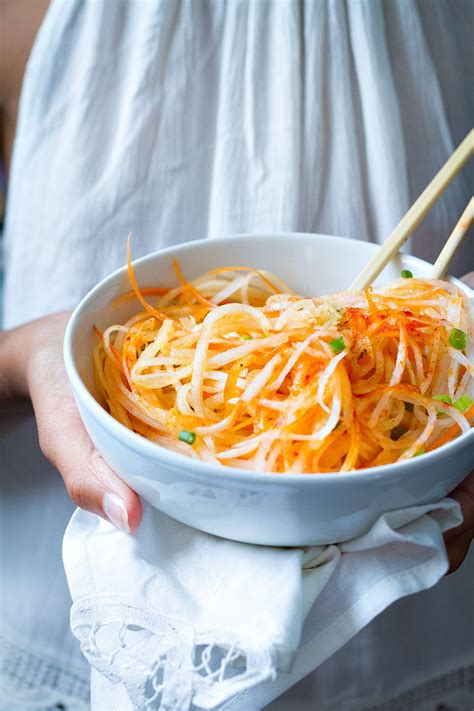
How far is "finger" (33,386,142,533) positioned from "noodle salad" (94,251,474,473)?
0.05 metres

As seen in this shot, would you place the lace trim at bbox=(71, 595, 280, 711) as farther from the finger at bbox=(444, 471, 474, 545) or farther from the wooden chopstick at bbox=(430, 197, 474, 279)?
the wooden chopstick at bbox=(430, 197, 474, 279)

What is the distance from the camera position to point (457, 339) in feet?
2.38

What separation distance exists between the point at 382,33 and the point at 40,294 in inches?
24.9

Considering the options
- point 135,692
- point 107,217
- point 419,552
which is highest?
point 107,217

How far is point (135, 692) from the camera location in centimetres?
68

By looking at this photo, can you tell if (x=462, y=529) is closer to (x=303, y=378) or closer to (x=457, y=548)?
(x=457, y=548)

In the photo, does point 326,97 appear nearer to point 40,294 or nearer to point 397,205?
point 397,205

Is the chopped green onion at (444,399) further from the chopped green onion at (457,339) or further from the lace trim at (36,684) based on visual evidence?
the lace trim at (36,684)

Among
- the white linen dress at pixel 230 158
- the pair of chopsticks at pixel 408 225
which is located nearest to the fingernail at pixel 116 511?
the pair of chopsticks at pixel 408 225

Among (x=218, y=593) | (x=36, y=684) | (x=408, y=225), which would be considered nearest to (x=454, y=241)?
(x=408, y=225)

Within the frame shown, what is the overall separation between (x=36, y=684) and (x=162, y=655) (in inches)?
21.0

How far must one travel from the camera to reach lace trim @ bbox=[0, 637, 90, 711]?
1100mm

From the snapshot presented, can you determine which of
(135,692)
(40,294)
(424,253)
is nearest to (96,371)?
(135,692)

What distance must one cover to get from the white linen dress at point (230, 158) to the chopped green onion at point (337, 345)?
0.42 m
